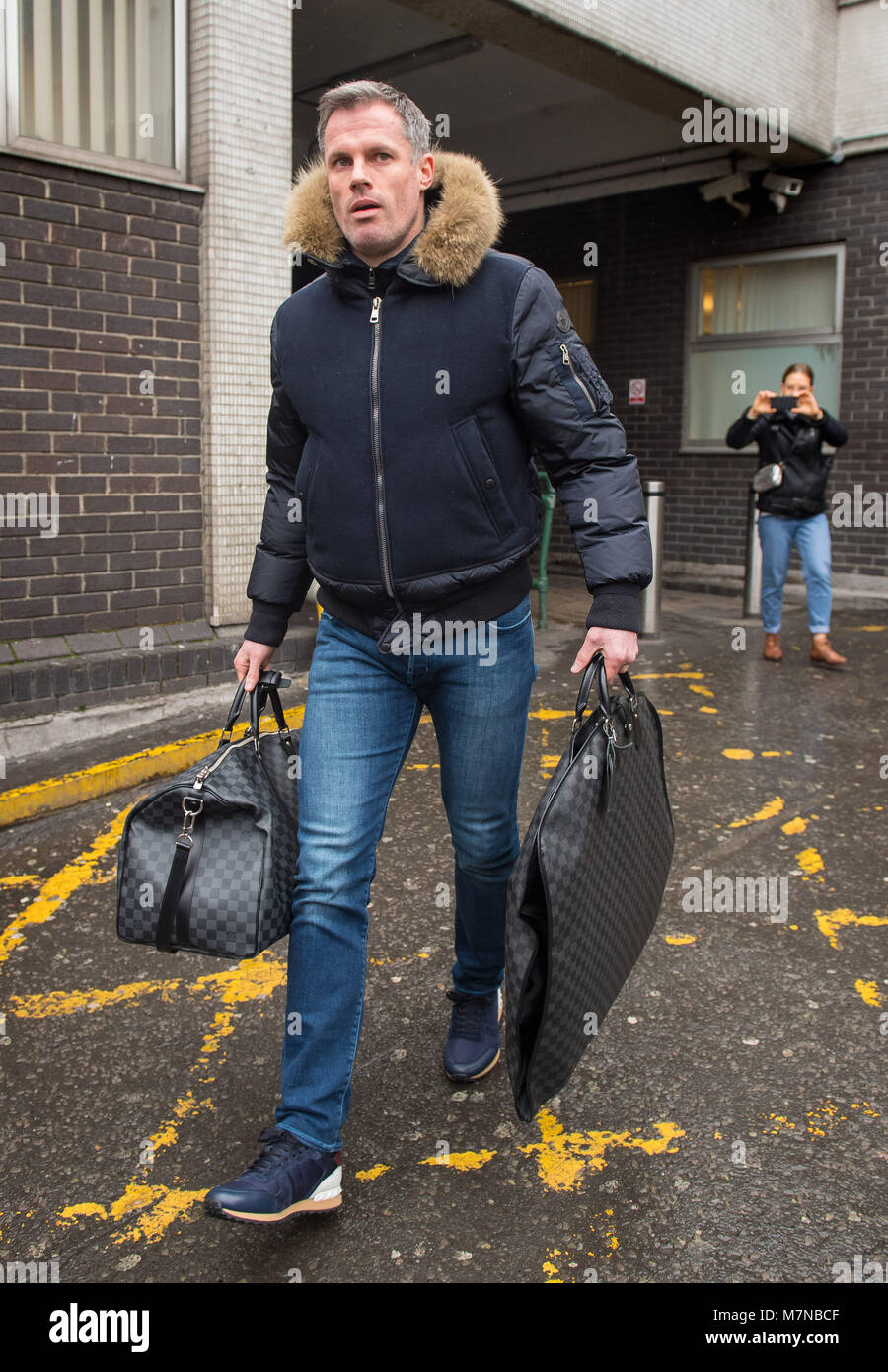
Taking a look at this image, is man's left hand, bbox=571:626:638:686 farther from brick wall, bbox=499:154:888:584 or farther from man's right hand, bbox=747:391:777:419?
brick wall, bbox=499:154:888:584

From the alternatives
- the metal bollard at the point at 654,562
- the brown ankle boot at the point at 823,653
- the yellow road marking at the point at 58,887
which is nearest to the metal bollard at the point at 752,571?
the metal bollard at the point at 654,562

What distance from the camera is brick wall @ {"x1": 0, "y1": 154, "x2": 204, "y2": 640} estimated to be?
5.39m

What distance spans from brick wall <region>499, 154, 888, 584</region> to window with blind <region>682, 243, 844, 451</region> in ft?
0.45

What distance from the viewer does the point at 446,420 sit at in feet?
7.79

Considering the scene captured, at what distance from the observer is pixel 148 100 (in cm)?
594

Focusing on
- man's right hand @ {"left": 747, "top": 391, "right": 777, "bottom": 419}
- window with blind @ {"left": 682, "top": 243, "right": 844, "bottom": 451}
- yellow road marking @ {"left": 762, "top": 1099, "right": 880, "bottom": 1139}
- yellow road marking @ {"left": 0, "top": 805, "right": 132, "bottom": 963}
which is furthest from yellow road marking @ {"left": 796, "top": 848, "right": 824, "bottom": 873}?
window with blind @ {"left": 682, "top": 243, "right": 844, "bottom": 451}

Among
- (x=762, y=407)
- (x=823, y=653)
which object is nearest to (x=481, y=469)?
(x=823, y=653)

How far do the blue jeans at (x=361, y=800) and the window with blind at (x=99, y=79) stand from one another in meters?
4.08

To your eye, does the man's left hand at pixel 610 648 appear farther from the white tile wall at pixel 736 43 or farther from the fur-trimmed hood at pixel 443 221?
the white tile wall at pixel 736 43

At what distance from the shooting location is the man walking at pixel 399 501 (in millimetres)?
2354

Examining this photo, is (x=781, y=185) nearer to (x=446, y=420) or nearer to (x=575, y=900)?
(x=446, y=420)

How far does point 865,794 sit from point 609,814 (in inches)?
124

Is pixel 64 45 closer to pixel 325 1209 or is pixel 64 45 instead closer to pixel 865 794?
pixel 865 794
